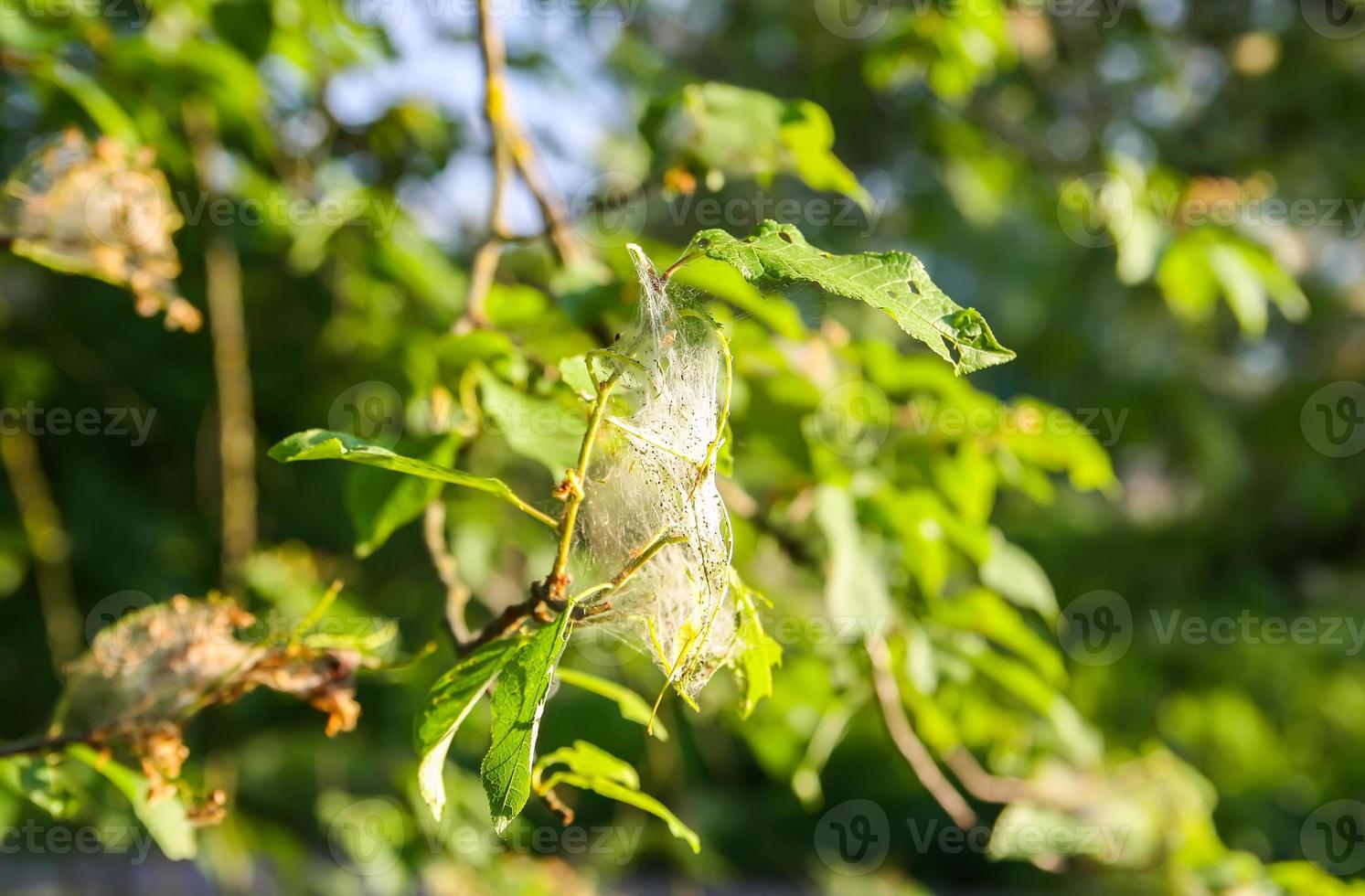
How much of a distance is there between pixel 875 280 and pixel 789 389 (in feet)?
2.41

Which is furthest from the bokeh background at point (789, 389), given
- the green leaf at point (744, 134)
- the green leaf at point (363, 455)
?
the green leaf at point (363, 455)

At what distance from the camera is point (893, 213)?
189 inches

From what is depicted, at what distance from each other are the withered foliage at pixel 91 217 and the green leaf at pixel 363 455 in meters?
0.76

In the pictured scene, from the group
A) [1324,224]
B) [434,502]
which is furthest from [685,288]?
[1324,224]

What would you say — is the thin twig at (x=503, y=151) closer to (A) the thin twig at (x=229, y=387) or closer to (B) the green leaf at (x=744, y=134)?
(B) the green leaf at (x=744, y=134)

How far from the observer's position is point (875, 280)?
0.92 m

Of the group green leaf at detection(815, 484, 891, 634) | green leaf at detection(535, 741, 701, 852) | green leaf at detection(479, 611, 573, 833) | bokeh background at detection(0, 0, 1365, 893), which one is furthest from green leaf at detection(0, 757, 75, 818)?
green leaf at detection(815, 484, 891, 634)

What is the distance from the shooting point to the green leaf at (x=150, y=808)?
130cm

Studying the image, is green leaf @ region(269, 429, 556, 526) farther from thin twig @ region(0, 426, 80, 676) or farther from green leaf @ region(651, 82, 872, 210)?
thin twig @ region(0, 426, 80, 676)

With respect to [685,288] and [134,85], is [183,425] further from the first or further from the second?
[685,288]

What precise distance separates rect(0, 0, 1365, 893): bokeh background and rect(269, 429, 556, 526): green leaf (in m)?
0.33

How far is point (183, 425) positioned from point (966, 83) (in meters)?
2.75

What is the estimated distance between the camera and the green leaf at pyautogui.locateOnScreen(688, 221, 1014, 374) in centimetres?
89

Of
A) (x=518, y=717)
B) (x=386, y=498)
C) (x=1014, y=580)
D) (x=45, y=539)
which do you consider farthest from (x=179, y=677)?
(x=45, y=539)
